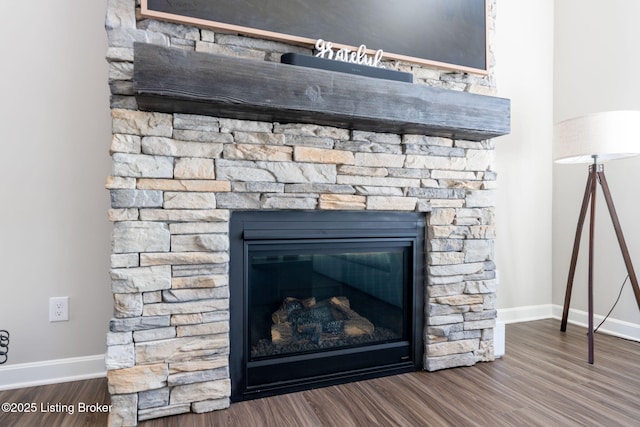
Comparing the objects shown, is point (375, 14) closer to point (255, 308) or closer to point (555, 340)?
point (255, 308)

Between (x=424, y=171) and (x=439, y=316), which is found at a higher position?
(x=424, y=171)

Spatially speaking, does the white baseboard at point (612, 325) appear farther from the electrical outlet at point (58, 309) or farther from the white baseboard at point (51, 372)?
the electrical outlet at point (58, 309)

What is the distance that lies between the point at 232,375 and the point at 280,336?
28 centimetres

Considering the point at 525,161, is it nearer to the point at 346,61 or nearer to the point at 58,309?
the point at 346,61

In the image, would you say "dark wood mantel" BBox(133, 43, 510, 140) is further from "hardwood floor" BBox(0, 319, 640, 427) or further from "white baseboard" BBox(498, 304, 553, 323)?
"white baseboard" BBox(498, 304, 553, 323)

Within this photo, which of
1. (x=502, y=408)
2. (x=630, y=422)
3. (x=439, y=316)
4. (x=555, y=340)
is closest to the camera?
(x=630, y=422)

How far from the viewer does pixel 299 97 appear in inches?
61.9

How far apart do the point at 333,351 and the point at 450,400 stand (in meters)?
0.58

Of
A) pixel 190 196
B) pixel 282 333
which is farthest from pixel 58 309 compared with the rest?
pixel 282 333

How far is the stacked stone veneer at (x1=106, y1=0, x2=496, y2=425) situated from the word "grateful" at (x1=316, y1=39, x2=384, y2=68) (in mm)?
152

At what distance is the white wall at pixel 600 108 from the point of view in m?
2.51

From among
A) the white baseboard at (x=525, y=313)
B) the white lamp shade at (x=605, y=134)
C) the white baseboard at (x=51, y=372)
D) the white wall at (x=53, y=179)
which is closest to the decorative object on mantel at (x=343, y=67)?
the white wall at (x=53, y=179)

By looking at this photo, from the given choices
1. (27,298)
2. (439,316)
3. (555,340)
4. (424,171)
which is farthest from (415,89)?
(27,298)

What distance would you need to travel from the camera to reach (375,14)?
1906mm
